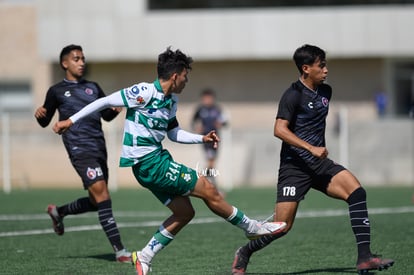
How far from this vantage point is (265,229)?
8469 millimetres

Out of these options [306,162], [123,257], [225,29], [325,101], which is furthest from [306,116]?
[225,29]

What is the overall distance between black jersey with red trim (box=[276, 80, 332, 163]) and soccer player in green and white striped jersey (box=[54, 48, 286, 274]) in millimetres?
854

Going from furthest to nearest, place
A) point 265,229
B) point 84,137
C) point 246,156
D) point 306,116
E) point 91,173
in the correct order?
point 246,156 → point 84,137 → point 91,173 → point 306,116 → point 265,229

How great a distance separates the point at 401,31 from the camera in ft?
102

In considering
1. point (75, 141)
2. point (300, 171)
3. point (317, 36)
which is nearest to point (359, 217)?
point (300, 171)

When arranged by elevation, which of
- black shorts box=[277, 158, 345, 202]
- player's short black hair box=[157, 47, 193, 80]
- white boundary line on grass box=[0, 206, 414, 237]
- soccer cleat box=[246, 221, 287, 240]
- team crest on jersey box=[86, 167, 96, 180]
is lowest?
white boundary line on grass box=[0, 206, 414, 237]

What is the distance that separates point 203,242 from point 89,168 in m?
2.01

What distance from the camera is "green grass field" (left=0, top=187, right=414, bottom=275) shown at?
364 inches

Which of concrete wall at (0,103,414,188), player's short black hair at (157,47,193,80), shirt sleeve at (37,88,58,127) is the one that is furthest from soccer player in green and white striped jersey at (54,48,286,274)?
concrete wall at (0,103,414,188)

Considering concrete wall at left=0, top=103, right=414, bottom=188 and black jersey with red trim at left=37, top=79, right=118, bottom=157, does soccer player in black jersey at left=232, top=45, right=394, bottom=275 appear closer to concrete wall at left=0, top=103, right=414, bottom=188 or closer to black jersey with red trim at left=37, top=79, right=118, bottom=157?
black jersey with red trim at left=37, top=79, right=118, bottom=157

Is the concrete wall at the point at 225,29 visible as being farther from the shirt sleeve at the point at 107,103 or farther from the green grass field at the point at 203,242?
the shirt sleeve at the point at 107,103

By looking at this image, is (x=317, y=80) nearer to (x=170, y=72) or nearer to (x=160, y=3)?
(x=170, y=72)

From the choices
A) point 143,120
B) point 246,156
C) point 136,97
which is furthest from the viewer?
point 246,156

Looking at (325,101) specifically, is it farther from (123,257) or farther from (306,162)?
(123,257)
